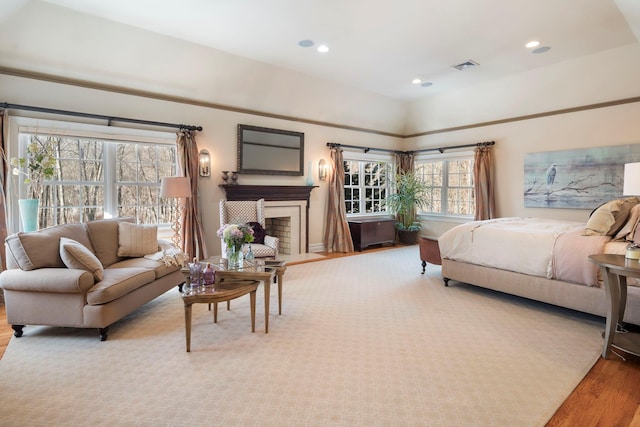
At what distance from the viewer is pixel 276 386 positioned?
2195 millimetres

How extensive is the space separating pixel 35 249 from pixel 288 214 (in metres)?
3.96

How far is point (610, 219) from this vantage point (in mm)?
3297

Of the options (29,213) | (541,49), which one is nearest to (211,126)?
(29,213)

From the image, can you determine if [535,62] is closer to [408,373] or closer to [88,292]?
[408,373]

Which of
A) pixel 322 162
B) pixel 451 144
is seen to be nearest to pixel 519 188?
pixel 451 144

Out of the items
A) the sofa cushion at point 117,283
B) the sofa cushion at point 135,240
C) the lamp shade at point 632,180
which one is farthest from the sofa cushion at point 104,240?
the lamp shade at point 632,180

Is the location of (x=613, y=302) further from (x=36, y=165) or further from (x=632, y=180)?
(x=36, y=165)

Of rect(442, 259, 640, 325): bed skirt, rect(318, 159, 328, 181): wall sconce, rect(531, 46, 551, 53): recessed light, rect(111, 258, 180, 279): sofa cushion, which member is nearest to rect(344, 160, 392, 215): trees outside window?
rect(318, 159, 328, 181): wall sconce

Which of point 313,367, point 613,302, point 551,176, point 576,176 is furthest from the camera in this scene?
point 551,176

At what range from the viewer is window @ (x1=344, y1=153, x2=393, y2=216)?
25.4 ft

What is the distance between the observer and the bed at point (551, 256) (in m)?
3.12

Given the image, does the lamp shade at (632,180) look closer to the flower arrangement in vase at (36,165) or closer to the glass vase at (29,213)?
the flower arrangement in vase at (36,165)

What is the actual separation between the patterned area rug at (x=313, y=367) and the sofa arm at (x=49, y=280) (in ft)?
1.50

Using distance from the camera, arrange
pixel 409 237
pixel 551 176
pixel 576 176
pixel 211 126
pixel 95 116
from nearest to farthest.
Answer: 1. pixel 95 116
2. pixel 211 126
3. pixel 576 176
4. pixel 551 176
5. pixel 409 237
